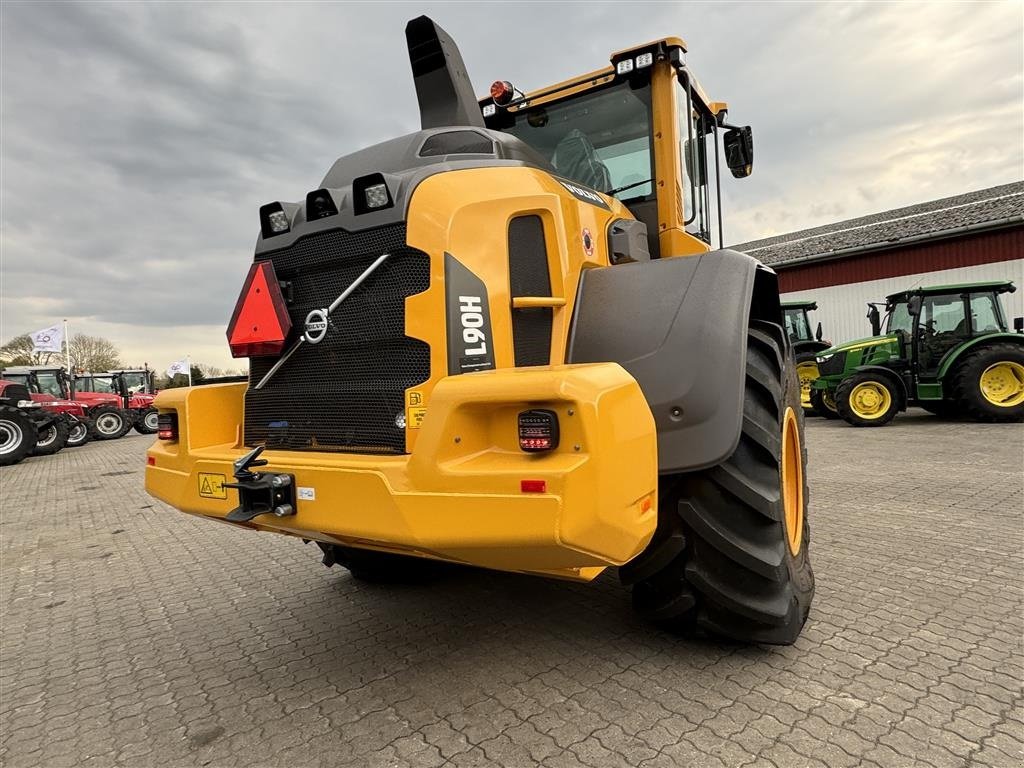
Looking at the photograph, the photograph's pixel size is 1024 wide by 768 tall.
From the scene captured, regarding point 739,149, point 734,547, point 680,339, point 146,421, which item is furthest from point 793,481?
point 146,421

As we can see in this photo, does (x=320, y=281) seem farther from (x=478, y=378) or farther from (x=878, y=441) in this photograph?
(x=878, y=441)

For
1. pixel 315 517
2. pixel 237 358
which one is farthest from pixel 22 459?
pixel 315 517

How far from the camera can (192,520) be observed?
6.54 m

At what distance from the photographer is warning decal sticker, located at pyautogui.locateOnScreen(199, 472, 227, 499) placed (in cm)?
248

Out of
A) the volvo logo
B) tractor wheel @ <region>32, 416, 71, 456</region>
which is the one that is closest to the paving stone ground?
the volvo logo

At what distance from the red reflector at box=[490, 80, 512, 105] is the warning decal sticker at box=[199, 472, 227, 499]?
2.72 metres

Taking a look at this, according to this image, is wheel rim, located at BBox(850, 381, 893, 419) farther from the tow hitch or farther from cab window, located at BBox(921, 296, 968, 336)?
the tow hitch

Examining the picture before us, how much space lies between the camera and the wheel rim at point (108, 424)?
19223 millimetres

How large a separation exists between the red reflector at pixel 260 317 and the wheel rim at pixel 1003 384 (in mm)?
11744

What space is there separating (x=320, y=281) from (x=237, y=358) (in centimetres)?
60

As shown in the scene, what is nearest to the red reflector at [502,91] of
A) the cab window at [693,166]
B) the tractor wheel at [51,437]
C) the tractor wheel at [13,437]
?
the cab window at [693,166]

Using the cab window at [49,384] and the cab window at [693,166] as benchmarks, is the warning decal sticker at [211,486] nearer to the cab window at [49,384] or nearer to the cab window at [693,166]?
the cab window at [693,166]

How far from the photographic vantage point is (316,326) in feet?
8.50

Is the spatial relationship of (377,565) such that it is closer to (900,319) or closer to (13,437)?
(900,319)
